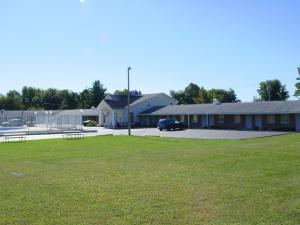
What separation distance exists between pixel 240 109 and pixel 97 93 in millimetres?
65308

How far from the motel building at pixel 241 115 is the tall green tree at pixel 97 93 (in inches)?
1921

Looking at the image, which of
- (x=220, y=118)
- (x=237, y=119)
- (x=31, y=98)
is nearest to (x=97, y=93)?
(x=31, y=98)

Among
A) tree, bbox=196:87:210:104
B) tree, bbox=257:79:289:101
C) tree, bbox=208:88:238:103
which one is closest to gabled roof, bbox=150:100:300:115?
tree, bbox=257:79:289:101

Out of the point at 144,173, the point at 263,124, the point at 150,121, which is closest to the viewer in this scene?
the point at 144,173

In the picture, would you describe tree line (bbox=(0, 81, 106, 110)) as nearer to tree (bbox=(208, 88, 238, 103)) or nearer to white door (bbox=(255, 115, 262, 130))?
tree (bbox=(208, 88, 238, 103))

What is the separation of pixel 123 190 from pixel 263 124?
3952cm

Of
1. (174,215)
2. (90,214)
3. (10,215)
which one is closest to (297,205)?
(174,215)

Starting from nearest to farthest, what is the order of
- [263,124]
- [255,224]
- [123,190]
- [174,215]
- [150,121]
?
[255,224] < [174,215] < [123,190] < [263,124] < [150,121]

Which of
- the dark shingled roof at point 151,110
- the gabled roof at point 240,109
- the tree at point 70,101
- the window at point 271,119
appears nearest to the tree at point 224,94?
the dark shingled roof at point 151,110

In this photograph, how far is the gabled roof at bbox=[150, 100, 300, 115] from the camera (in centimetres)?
4483

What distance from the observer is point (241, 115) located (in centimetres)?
4994

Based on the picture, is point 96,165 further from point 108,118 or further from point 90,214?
point 108,118

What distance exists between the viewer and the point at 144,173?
522 inches

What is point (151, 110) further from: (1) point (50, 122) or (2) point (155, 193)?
(2) point (155, 193)
